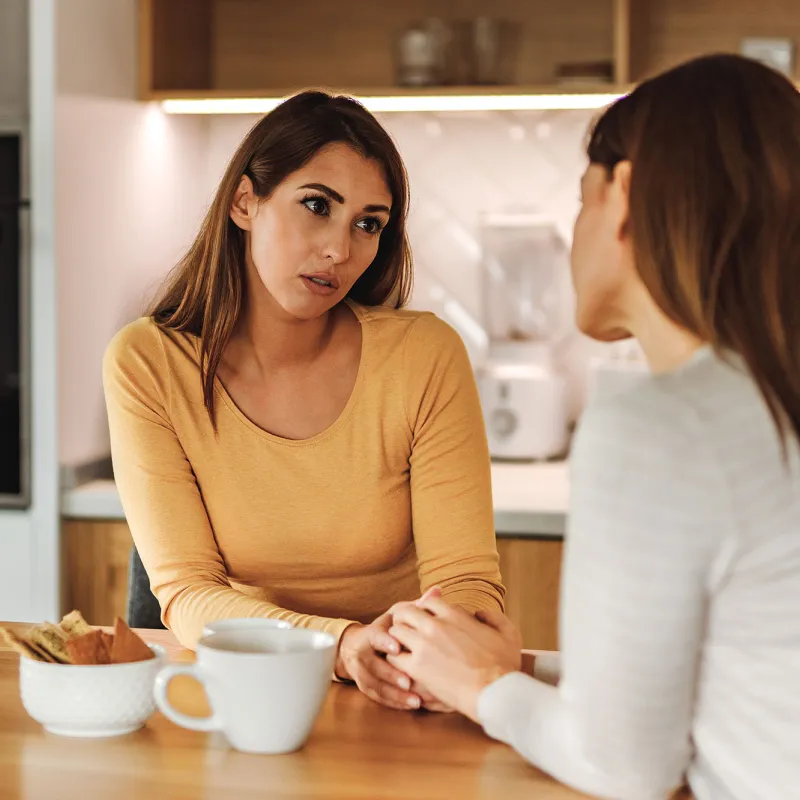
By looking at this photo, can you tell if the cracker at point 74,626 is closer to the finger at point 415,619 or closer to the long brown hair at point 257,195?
the finger at point 415,619

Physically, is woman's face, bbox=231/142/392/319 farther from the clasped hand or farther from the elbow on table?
the elbow on table

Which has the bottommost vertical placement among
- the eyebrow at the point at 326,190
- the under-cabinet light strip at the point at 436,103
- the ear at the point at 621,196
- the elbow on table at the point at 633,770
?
the elbow on table at the point at 633,770

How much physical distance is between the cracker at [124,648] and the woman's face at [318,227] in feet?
2.01

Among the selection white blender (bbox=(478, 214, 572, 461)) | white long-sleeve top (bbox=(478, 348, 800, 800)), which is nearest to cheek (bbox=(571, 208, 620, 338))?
white long-sleeve top (bbox=(478, 348, 800, 800))

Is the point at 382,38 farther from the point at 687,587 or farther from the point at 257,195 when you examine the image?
the point at 687,587

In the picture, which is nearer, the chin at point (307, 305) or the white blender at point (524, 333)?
the chin at point (307, 305)

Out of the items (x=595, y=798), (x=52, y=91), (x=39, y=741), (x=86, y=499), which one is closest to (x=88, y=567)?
(x=86, y=499)

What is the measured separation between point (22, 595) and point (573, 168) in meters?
1.57

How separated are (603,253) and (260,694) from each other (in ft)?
1.38

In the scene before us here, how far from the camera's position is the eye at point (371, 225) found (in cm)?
155

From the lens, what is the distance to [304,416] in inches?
61.6

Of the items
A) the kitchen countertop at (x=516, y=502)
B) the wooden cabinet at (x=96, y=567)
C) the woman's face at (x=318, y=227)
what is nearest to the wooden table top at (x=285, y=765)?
the woman's face at (x=318, y=227)

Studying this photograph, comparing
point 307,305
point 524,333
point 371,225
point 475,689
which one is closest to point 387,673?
point 475,689

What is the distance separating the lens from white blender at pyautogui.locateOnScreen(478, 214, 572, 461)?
2.75 m
